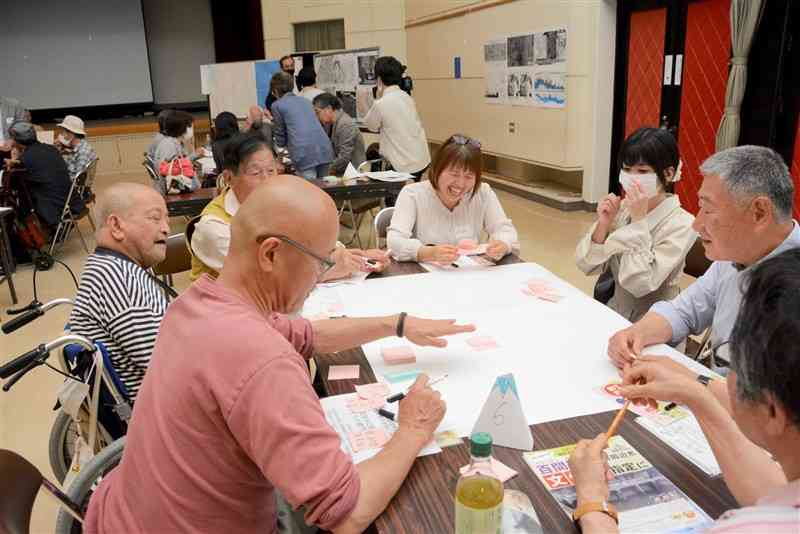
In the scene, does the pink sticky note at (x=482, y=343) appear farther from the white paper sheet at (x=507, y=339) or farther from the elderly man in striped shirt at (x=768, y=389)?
the elderly man in striped shirt at (x=768, y=389)

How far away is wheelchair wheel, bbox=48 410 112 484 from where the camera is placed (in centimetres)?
206

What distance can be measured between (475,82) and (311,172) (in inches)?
138

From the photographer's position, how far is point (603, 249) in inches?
99.3

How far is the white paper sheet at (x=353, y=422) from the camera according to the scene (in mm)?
1333

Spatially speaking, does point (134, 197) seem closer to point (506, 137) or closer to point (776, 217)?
point (776, 217)

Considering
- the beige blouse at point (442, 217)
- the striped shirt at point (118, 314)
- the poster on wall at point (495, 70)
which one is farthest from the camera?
the poster on wall at point (495, 70)

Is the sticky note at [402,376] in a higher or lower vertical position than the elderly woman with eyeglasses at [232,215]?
lower

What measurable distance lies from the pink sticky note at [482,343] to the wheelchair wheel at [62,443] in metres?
1.33

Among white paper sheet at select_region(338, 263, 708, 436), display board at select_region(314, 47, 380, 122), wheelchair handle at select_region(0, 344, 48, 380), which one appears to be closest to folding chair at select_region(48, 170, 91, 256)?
Result: display board at select_region(314, 47, 380, 122)

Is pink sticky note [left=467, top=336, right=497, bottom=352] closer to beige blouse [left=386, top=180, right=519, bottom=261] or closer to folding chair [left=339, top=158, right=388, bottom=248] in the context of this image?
beige blouse [left=386, top=180, right=519, bottom=261]

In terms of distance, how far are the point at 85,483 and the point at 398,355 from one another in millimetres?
865

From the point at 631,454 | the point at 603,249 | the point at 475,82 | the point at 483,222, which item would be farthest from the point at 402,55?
the point at 631,454

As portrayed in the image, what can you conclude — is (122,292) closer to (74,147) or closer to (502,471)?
(502,471)

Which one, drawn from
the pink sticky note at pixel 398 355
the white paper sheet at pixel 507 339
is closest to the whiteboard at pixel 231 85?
the white paper sheet at pixel 507 339
